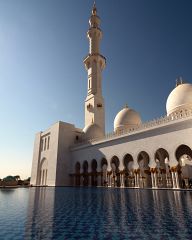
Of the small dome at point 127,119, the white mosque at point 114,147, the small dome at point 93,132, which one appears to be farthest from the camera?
the small dome at point 93,132

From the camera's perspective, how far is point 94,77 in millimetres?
36250

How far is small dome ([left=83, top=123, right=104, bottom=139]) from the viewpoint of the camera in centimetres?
3161

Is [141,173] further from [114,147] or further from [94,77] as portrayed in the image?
[94,77]

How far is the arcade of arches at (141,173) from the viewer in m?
19.6

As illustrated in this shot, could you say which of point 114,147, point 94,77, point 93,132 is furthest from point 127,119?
point 94,77

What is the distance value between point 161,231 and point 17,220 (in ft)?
11.8

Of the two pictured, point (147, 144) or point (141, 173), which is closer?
point (147, 144)

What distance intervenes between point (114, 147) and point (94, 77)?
15850 millimetres

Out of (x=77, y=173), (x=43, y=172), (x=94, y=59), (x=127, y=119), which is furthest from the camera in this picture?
(x=94, y=59)

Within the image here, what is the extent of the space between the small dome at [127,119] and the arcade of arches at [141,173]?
429 centimetres

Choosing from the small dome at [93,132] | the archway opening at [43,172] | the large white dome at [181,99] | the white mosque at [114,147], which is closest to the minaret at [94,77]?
the white mosque at [114,147]

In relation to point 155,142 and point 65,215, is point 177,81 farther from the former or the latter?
point 65,215

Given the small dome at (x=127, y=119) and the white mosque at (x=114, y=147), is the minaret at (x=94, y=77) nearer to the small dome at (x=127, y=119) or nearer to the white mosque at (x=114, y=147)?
the white mosque at (x=114, y=147)

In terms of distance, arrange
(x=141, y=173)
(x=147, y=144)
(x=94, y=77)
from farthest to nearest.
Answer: (x=94, y=77) → (x=141, y=173) → (x=147, y=144)
